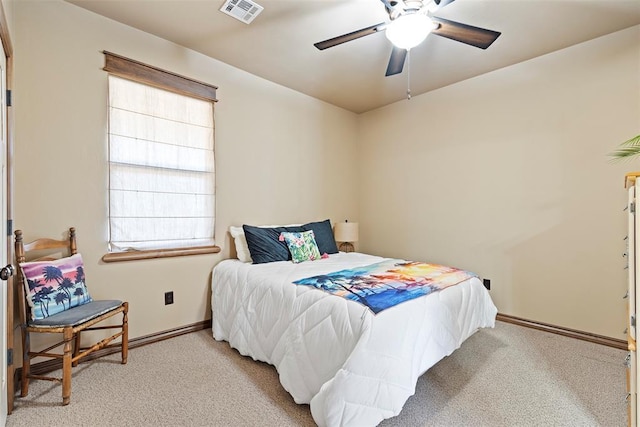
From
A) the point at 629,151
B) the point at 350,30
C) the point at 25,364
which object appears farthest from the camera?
the point at 350,30

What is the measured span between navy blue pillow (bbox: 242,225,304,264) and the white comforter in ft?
0.80

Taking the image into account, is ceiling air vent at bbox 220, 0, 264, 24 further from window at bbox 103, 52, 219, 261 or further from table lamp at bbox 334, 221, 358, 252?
table lamp at bbox 334, 221, 358, 252

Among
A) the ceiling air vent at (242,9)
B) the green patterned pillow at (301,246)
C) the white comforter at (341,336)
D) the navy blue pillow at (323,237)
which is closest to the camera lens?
the white comforter at (341,336)

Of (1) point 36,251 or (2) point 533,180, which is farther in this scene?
(2) point 533,180

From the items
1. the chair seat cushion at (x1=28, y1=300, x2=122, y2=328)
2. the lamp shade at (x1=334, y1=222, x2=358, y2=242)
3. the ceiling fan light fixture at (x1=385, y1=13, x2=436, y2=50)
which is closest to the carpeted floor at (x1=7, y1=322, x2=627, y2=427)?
the chair seat cushion at (x1=28, y1=300, x2=122, y2=328)

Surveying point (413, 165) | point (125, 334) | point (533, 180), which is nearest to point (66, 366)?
point (125, 334)

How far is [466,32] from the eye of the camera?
188cm

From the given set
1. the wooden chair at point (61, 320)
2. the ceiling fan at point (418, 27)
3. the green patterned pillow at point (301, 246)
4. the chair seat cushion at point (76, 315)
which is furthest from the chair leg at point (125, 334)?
the ceiling fan at point (418, 27)

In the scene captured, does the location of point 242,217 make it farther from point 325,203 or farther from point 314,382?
point 314,382

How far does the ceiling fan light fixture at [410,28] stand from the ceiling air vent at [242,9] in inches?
41.8

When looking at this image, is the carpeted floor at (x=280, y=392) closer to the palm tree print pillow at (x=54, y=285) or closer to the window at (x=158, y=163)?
the palm tree print pillow at (x=54, y=285)

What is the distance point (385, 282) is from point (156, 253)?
6.29ft

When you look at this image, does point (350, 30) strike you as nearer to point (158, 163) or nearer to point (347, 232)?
point (158, 163)

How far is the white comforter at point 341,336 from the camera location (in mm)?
1470
